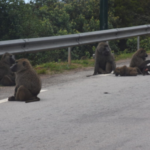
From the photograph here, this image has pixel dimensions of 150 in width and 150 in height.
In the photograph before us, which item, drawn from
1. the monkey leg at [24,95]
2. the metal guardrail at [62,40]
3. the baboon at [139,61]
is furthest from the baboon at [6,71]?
the baboon at [139,61]

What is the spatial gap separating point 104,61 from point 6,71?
115 inches

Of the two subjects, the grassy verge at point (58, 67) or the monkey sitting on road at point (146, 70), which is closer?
the monkey sitting on road at point (146, 70)

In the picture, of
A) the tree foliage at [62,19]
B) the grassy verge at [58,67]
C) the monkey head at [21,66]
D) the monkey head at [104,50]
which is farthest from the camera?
the tree foliage at [62,19]

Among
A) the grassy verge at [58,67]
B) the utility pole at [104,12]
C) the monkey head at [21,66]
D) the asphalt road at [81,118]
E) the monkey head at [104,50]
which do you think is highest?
the utility pole at [104,12]

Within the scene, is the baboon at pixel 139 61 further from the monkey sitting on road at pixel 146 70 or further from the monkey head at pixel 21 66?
the monkey head at pixel 21 66

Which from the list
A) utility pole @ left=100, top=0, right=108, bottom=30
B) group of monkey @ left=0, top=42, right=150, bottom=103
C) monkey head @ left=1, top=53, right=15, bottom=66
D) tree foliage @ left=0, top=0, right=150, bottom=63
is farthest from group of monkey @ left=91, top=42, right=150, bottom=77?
tree foliage @ left=0, top=0, right=150, bottom=63

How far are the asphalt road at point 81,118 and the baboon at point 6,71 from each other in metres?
0.43

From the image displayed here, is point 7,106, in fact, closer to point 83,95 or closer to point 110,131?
point 83,95

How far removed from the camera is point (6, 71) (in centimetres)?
1076

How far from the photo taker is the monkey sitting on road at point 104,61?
38.5ft

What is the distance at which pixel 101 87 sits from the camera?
9164 millimetres

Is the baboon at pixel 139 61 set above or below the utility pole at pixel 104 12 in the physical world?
below

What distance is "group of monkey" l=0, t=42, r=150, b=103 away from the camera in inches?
307

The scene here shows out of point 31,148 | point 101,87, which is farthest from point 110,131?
point 101,87
